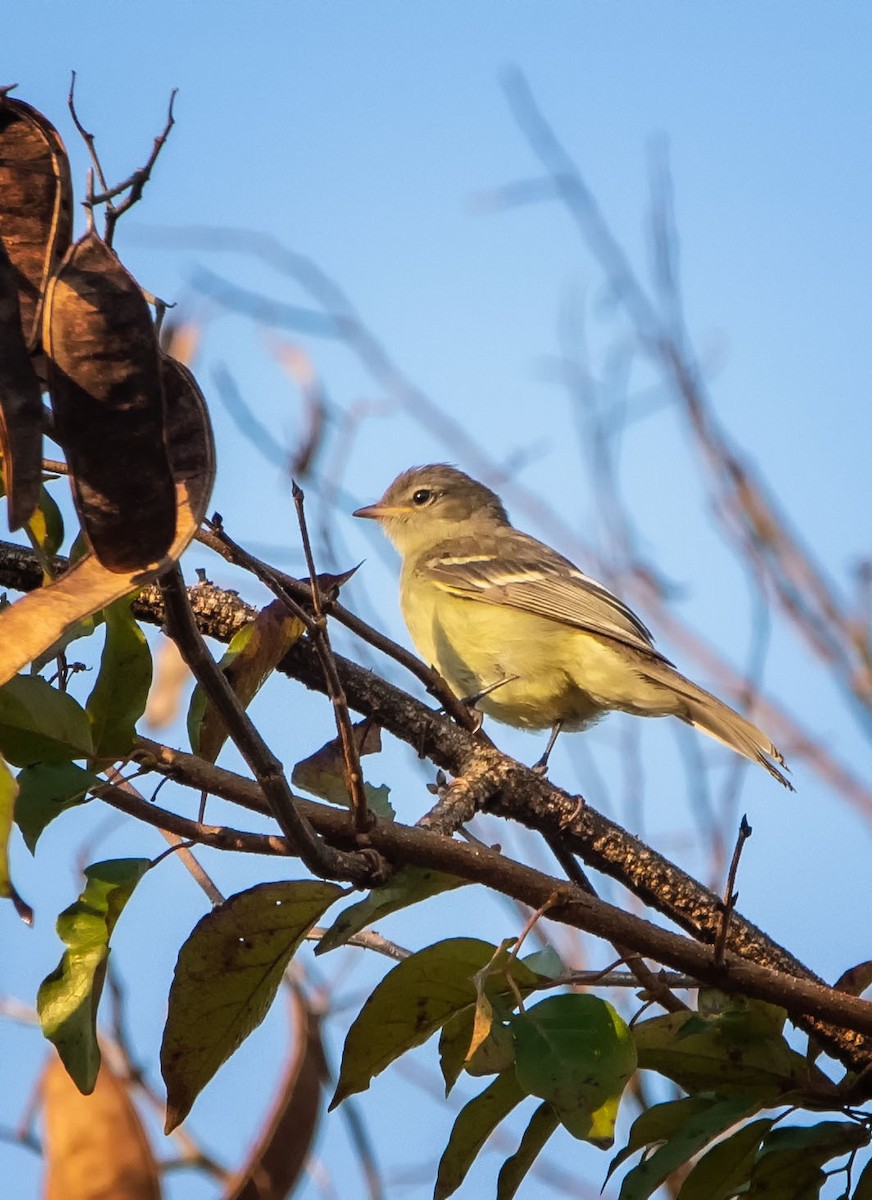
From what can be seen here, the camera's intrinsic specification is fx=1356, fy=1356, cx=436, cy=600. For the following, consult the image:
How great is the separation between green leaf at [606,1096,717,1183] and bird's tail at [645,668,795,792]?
3449 millimetres

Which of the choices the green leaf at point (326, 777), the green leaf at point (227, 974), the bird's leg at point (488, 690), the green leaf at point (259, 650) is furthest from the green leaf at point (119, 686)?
the bird's leg at point (488, 690)

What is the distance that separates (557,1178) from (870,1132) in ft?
8.88

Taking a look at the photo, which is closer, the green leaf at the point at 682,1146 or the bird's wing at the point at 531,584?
the green leaf at the point at 682,1146

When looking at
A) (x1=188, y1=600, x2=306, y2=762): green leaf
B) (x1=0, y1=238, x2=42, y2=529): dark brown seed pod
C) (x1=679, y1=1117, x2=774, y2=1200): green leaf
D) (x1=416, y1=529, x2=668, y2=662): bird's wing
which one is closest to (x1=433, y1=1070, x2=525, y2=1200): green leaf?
(x1=679, y1=1117, x2=774, y2=1200): green leaf

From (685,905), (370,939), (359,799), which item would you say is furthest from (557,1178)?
(359,799)

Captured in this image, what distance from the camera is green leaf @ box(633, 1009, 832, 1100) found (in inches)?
83.6

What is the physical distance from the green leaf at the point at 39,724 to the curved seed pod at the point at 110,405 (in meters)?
0.47

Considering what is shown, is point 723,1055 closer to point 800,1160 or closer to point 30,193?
→ point 800,1160

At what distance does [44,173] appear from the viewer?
5.01ft

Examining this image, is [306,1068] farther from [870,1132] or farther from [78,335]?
[78,335]

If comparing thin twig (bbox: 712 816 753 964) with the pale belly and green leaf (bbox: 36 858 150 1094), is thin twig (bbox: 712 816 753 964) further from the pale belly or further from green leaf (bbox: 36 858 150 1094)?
the pale belly

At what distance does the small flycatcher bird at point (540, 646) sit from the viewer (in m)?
6.59

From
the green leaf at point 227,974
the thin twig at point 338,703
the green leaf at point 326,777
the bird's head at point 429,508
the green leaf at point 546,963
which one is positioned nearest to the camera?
the thin twig at point 338,703

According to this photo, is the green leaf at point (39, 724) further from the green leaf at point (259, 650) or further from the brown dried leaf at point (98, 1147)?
the brown dried leaf at point (98, 1147)
